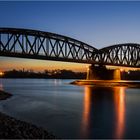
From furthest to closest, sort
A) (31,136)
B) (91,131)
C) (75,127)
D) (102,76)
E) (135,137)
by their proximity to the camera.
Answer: (102,76)
(75,127)
(91,131)
(135,137)
(31,136)

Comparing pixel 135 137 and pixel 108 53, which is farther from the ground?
pixel 108 53

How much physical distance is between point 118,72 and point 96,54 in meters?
11.9

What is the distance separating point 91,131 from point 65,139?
4213 millimetres

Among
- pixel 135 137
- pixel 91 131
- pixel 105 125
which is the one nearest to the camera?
pixel 135 137

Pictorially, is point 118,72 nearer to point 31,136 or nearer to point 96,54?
point 96,54

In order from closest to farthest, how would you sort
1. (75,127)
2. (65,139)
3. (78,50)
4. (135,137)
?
(65,139)
(135,137)
(75,127)
(78,50)

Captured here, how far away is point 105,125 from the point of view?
92.9ft

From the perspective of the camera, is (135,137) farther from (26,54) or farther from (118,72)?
(118,72)

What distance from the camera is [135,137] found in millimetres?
22734

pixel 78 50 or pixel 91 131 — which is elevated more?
pixel 78 50

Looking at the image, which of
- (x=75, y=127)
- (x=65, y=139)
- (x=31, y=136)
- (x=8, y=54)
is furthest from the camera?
(x=8, y=54)

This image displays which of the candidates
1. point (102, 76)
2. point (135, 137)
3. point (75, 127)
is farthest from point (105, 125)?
point (102, 76)

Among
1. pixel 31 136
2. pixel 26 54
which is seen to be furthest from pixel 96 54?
pixel 31 136

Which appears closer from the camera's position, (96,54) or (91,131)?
(91,131)
